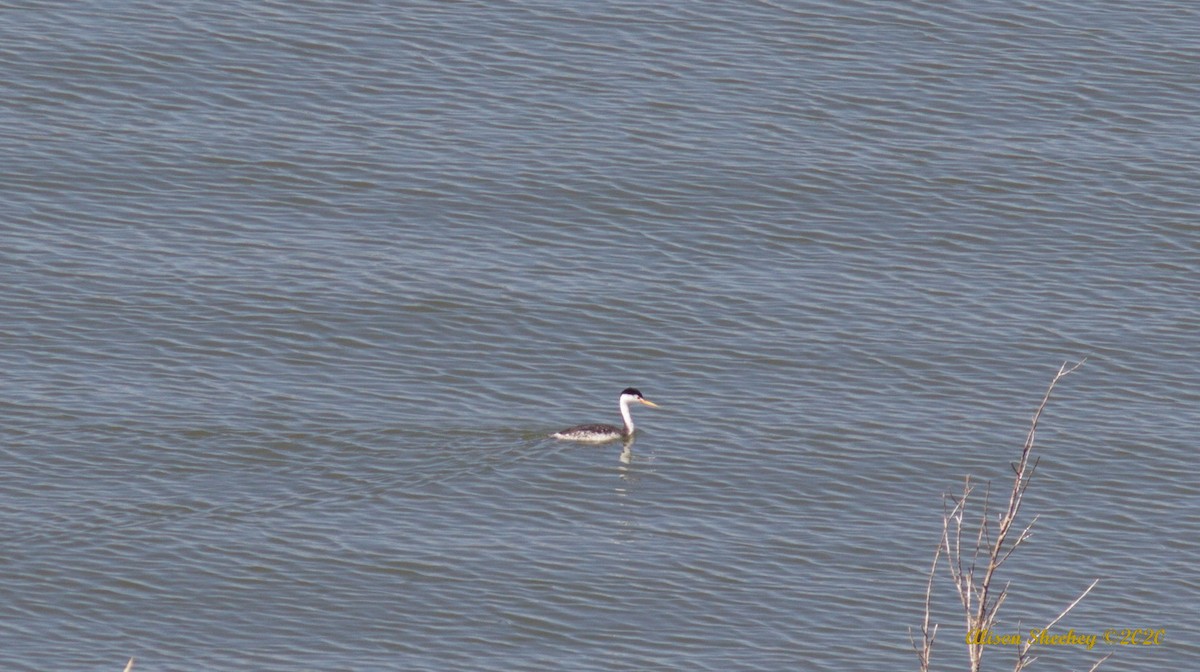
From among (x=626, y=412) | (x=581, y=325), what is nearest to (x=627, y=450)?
(x=626, y=412)

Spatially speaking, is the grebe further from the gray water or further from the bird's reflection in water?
the gray water

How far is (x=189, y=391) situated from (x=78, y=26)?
1308 cm

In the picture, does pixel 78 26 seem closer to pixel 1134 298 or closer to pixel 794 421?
pixel 794 421

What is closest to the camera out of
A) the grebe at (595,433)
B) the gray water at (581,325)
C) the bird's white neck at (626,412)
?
the gray water at (581,325)

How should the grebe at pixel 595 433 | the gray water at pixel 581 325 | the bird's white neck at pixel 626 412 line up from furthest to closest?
the bird's white neck at pixel 626 412 < the grebe at pixel 595 433 < the gray water at pixel 581 325

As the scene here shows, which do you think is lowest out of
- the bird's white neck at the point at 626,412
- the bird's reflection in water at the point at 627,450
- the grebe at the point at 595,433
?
the bird's reflection in water at the point at 627,450

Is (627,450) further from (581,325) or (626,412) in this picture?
(581,325)

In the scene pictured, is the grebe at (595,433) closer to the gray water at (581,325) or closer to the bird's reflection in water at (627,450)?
the bird's reflection in water at (627,450)

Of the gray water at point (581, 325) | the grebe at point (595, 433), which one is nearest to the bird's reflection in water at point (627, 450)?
the grebe at point (595, 433)

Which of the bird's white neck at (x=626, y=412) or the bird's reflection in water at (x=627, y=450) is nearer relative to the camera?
the bird's reflection in water at (x=627, y=450)

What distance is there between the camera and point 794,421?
77.5ft

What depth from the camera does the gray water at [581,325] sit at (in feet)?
60.7

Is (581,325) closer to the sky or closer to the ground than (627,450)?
closer to the sky

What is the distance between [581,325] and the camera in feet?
85.9
